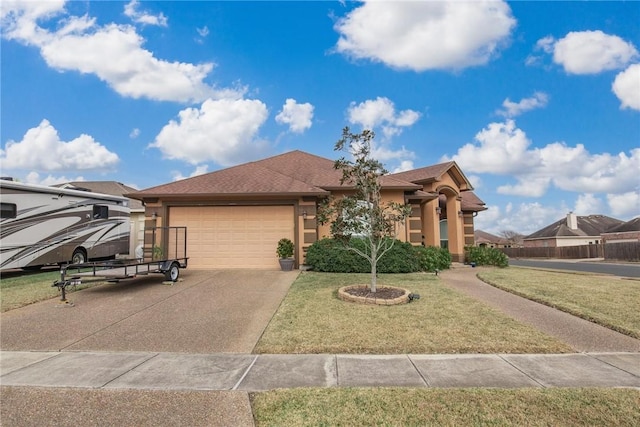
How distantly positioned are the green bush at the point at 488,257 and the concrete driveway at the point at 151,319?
11.0 meters

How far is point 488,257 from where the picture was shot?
16266 millimetres

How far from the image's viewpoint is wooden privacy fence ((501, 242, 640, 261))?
83.5 ft

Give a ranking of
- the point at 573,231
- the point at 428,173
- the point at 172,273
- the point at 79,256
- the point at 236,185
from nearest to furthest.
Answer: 1. the point at 172,273
2. the point at 236,185
3. the point at 79,256
4. the point at 428,173
5. the point at 573,231

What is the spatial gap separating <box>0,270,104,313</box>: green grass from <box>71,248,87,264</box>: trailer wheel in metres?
1.80

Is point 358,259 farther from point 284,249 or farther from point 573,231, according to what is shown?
point 573,231

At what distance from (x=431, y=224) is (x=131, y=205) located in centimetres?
1889

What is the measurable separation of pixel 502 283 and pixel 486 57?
10.3 metres

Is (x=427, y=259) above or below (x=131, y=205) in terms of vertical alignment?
below

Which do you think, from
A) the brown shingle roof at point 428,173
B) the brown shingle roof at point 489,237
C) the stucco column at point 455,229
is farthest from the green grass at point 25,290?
the brown shingle roof at point 489,237

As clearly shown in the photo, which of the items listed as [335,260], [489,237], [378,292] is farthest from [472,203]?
[489,237]

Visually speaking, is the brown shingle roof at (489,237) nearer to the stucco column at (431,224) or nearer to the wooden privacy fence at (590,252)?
the wooden privacy fence at (590,252)

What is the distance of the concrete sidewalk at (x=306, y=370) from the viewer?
3881 mm

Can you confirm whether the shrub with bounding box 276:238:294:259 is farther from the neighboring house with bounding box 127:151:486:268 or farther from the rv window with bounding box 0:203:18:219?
the rv window with bounding box 0:203:18:219

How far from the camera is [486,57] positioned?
14.8m
